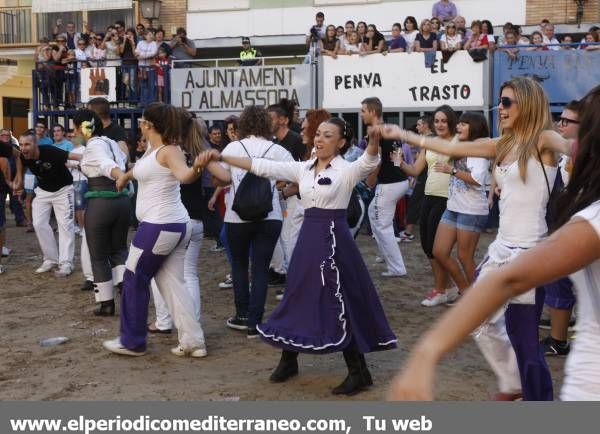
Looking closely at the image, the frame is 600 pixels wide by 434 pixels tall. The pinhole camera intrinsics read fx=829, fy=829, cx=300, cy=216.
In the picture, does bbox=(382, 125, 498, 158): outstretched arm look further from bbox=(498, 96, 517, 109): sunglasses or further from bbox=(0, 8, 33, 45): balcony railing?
bbox=(0, 8, 33, 45): balcony railing

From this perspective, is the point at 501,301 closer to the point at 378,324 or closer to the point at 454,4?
the point at 378,324

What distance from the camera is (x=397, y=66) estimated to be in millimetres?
14992

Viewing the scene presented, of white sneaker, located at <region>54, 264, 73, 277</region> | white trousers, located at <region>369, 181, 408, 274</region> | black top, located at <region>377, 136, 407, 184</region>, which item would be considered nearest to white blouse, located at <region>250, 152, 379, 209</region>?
black top, located at <region>377, 136, 407, 184</region>

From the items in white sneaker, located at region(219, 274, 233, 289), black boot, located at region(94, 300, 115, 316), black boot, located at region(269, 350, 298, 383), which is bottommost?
white sneaker, located at region(219, 274, 233, 289)

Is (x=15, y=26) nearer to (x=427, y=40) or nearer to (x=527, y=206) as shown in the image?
(x=427, y=40)

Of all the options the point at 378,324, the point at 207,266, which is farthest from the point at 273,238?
the point at 207,266

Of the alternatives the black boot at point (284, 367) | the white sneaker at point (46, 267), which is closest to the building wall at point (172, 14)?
→ the white sneaker at point (46, 267)

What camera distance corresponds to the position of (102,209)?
25.3ft

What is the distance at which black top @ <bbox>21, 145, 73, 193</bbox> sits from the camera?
9.78 metres

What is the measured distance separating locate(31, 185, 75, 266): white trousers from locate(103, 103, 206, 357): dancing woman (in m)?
4.10

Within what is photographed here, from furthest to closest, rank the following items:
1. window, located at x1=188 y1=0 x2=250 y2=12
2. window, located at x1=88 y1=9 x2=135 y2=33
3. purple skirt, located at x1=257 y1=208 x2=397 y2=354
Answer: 1. window, located at x1=88 y1=9 x2=135 y2=33
2. window, located at x1=188 y1=0 x2=250 y2=12
3. purple skirt, located at x1=257 y1=208 x2=397 y2=354

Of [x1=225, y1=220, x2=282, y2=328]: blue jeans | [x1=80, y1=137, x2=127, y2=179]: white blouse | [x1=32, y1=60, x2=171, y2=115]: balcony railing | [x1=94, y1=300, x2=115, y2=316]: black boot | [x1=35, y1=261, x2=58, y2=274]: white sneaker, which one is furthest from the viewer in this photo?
[x1=32, y1=60, x2=171, y2=115]: balcony railing

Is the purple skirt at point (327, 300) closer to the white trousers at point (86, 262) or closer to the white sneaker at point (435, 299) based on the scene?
the white sneaker at point (435, 299)

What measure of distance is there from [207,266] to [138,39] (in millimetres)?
8882
